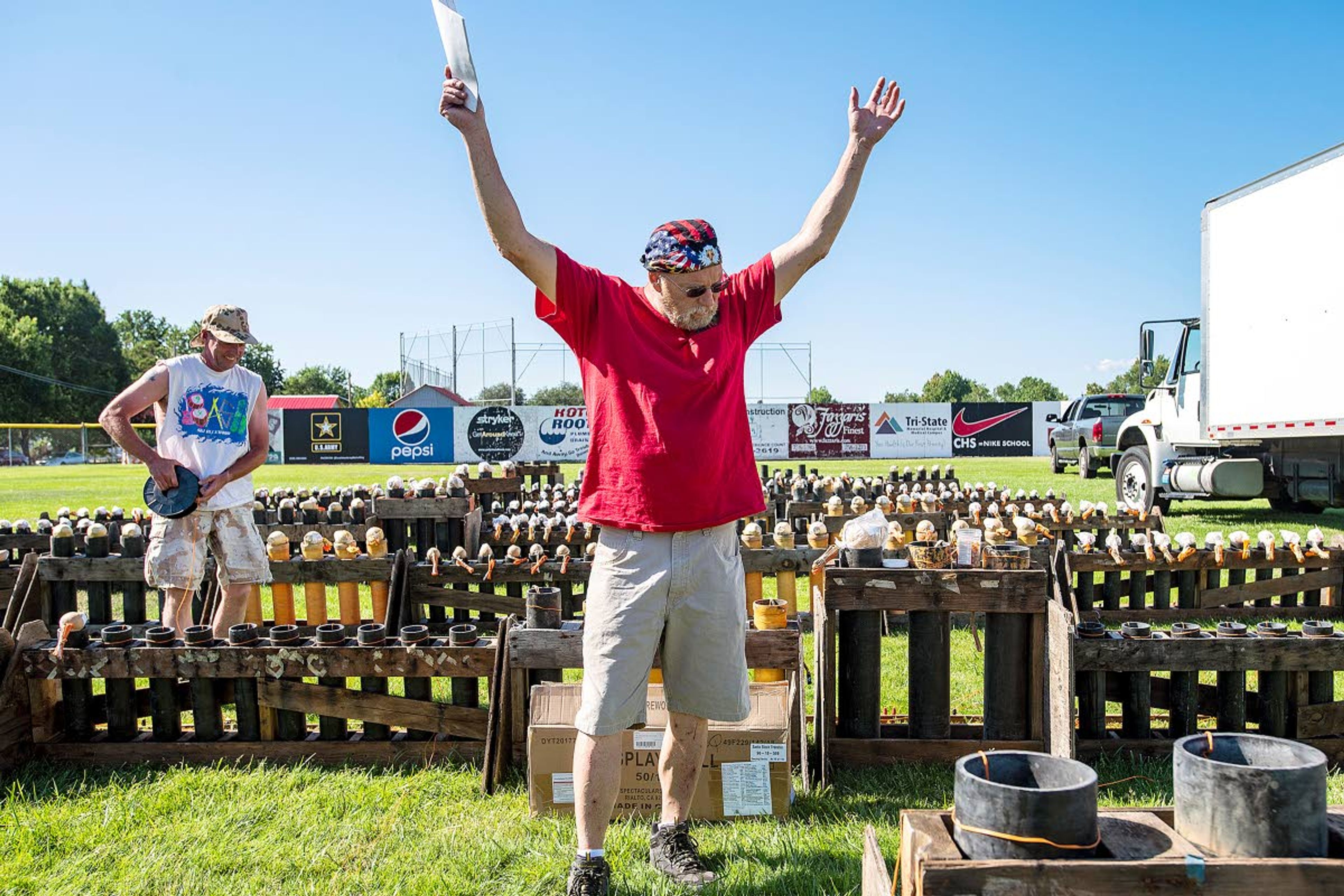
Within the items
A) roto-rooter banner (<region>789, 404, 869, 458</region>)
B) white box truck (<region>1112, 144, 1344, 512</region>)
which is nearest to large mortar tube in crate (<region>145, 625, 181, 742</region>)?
white box truck (<region>1112, 144, 1344, 512</region>)

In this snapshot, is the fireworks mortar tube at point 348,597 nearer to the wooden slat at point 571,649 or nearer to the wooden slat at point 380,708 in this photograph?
the wooden slat at point 380,708

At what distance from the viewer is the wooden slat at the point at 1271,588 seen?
6805 mm

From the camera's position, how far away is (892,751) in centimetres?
400

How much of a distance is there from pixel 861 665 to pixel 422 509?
4.75 m

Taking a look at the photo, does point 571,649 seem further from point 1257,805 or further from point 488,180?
point 1257,805

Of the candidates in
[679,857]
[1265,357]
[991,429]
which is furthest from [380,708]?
[991,429]

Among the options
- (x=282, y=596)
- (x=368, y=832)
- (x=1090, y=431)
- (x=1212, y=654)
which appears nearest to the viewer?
(x=368, y=832)

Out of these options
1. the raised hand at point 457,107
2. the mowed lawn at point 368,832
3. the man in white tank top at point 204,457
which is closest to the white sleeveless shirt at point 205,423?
the man in white tank top at point 204,457

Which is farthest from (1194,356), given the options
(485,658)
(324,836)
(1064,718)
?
(324,836)

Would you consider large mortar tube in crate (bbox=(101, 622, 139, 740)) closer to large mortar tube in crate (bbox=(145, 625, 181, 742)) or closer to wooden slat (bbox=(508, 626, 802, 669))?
large mortar tube in crate (bbox=(145, 625, 181, 742))

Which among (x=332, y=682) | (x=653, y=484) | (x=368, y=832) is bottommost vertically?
(x=368, y=832)

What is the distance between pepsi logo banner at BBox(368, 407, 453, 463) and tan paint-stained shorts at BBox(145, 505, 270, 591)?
31012 mm

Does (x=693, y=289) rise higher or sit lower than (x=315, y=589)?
higher

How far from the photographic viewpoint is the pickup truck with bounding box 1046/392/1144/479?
21641mm
